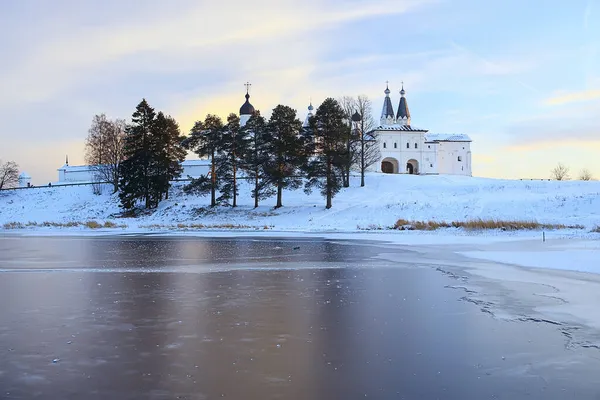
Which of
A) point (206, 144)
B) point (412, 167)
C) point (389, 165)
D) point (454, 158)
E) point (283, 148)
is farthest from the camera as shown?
point (454, 158)

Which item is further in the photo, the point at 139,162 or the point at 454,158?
the point at 454,158

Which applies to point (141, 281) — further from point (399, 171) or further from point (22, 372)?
point (399, 171)

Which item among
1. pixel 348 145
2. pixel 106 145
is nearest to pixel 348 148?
pixel 348 145

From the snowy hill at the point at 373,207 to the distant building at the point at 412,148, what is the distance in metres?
23.3

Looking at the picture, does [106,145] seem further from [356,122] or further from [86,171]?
[356,122]

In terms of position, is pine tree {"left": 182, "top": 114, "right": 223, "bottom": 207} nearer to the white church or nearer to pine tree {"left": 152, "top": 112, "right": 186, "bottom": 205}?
pine tree {"left": 152, "top": 112, "right": 186, "bottom": 205}

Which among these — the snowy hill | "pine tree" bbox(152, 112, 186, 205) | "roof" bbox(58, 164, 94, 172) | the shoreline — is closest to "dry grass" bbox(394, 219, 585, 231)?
the shoreline

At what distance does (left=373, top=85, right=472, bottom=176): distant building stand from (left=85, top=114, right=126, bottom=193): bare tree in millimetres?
37944

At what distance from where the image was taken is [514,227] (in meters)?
33.9

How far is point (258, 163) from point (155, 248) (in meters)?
24.8

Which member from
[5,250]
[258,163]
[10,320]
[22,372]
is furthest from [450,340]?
[258,163]

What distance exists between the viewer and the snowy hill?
42906 millimetres

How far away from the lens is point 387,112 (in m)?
101

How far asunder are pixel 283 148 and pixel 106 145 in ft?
106
